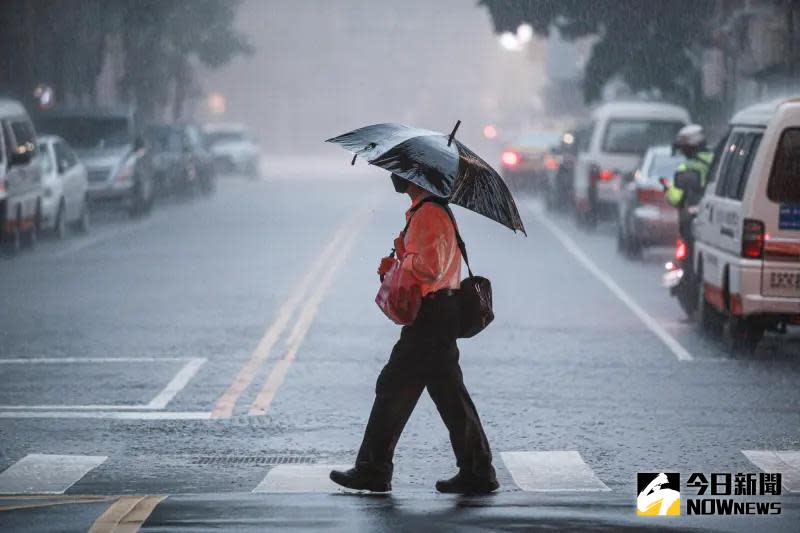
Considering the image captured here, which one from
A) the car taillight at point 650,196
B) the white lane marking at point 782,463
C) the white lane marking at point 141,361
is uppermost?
the white lane marking at point 782,463

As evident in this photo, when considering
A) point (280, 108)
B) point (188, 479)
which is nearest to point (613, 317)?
point (188, 479)

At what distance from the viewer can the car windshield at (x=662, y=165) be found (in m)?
24.2

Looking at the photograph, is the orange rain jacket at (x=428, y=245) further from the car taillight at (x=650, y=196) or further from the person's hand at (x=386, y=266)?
the car taillight at (x=650, y=196)

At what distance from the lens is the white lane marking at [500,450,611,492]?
29.6 feet

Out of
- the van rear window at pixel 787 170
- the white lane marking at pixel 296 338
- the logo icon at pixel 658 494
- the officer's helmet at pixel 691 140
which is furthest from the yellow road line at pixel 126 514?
the officer's helmet at pixel 691 140

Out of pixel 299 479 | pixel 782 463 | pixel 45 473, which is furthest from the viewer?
pixel 782 463

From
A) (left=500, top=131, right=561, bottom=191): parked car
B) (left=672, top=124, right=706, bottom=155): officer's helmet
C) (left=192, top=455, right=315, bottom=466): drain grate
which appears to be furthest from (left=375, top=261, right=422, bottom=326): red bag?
(left=500, top=131, right=561, bottom=191): parked car

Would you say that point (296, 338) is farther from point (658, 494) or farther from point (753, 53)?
point (753, 53)

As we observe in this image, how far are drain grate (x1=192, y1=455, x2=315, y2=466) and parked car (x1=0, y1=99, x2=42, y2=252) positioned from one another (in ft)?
48.8

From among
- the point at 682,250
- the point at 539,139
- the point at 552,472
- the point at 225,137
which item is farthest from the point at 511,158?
the point at 552,472

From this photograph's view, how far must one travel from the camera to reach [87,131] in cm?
3556

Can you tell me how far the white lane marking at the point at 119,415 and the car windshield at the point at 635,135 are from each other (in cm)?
1872

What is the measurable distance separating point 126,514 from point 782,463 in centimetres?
369

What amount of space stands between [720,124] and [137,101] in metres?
22.4
